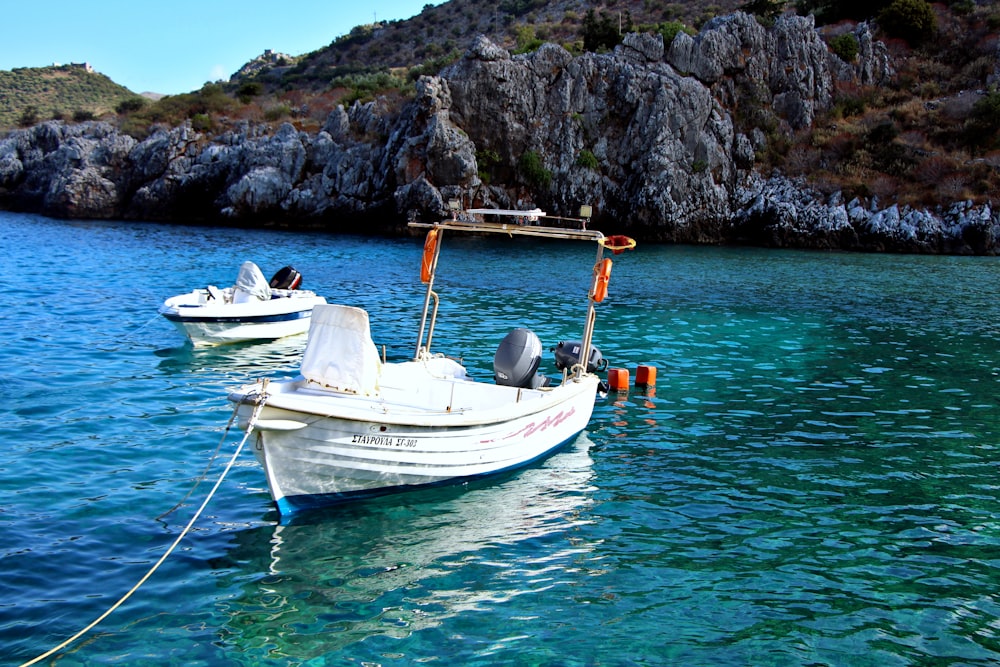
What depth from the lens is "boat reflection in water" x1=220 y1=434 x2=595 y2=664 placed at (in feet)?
23.7

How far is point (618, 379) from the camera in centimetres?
1647

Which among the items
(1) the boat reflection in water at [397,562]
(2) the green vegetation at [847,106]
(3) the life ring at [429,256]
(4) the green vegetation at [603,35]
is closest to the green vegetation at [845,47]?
(2) the green vegetation at [847,106]

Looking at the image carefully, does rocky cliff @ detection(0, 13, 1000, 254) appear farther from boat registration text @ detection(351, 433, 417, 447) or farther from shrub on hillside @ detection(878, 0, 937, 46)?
boat registration text @ detection(351, 433, 417, 447)

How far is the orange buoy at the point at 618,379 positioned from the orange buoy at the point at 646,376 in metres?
0.56

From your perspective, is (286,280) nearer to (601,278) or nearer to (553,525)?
(601,278)

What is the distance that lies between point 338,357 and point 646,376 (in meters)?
8.50

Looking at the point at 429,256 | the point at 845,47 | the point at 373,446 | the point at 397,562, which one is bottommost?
the point at 397,562

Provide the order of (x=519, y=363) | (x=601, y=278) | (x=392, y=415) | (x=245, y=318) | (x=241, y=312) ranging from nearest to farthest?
(x=392, y=415) → (x=601, y=278) → (x=519, y=363) → (x=241, y=312) → (x=245, y=318)

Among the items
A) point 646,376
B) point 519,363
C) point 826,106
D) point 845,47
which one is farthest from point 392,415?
point 845,47

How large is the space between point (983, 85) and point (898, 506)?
65946 mm

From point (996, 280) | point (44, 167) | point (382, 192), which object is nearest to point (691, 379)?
point (996, 280)

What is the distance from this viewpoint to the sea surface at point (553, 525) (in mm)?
7145

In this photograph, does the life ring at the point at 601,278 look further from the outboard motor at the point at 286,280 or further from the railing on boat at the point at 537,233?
the outboard motor at the point at 286,280

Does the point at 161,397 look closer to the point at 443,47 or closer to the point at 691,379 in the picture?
the point at 691,379
